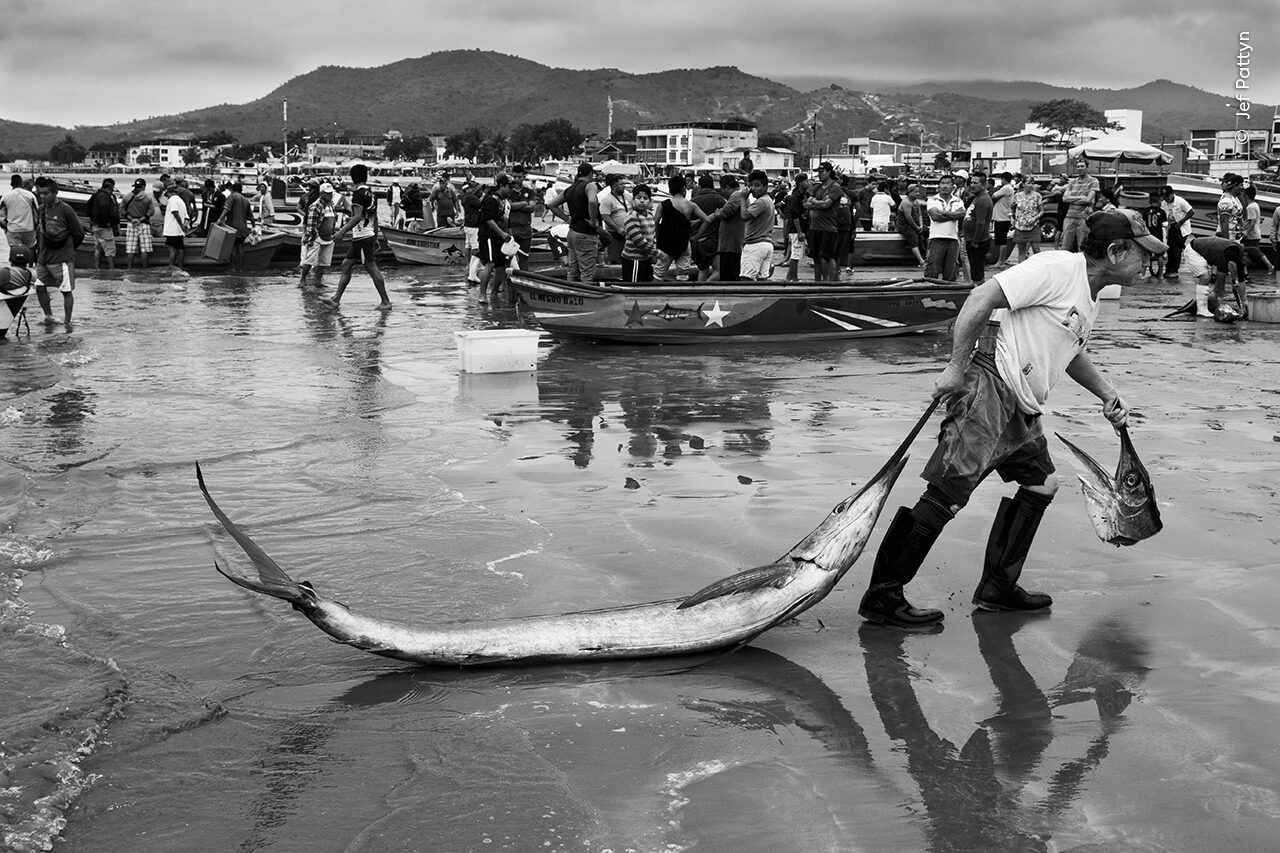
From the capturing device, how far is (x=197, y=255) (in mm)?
25125

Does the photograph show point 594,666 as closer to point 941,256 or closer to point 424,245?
point 941,256

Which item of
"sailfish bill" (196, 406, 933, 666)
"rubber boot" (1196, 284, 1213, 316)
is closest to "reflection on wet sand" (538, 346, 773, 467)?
"sailfish bill" (196, 406, 933, 666)

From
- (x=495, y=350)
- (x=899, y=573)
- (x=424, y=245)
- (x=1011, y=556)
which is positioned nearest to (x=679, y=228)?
(x=495, y=350)

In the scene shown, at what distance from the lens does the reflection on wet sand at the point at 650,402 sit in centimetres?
883

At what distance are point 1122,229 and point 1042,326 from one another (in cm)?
50

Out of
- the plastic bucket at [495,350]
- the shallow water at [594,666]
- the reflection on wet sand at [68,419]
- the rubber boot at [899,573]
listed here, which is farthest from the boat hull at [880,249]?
the rubber boot at [899,573]

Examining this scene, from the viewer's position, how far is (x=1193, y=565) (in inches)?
234

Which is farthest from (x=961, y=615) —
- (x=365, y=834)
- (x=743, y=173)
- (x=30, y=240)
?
(x=30, y=240)

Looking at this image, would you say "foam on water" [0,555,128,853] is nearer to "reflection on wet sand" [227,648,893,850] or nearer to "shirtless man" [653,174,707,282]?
"reflection on wet sand" [227,648,893,850]

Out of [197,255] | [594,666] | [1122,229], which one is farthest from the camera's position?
[197,255]

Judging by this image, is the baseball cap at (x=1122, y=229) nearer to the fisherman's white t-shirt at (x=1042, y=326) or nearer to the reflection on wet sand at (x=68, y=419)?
the fisherman's white t-shirt at (x=1042, y=326)

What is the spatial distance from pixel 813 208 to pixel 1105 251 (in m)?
12.8

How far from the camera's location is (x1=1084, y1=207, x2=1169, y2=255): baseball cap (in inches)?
197

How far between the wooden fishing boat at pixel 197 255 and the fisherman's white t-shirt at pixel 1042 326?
21.9 meters
